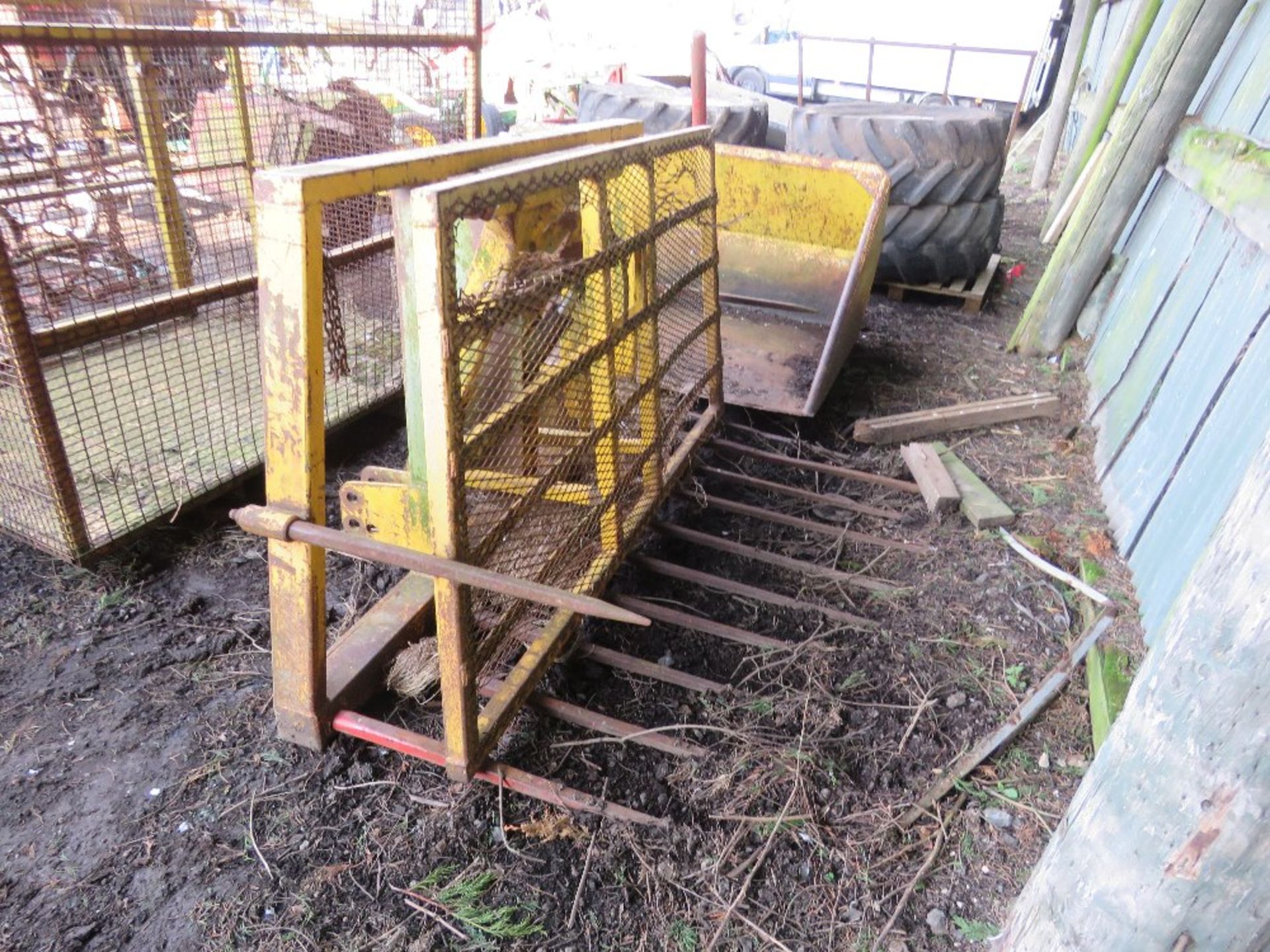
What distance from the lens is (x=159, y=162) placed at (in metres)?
3.87

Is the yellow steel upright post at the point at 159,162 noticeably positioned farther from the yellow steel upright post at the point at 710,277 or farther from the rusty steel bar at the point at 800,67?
the rusty steel bar at the point at 800,67

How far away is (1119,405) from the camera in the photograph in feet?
11.7

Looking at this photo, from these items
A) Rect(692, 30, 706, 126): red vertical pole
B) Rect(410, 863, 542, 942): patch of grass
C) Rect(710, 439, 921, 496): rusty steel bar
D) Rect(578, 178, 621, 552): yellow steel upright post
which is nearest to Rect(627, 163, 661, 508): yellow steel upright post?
Rect(578, 178, 621, 552): yellow steel upright post

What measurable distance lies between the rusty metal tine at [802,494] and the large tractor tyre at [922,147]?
8.28ft

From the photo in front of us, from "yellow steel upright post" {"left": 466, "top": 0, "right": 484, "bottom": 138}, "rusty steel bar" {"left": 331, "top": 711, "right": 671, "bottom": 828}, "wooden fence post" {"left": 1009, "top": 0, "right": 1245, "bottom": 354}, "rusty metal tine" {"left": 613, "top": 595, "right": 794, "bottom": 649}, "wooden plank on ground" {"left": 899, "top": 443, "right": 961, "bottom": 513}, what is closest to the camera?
"rusty steel bar" {"left": 331, "top": 711, "right": 671, "bottom": 828}

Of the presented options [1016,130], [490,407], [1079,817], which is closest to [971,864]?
[1079,817]

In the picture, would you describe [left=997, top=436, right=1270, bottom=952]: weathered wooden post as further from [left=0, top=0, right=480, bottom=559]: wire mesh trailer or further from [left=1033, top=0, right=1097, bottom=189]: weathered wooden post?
[left=1033, top=0, right=1097, bottom=189]: weathered wooden post

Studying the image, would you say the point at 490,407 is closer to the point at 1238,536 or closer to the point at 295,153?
the point at 1238,536

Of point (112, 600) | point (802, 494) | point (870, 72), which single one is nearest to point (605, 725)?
point (802, 494)

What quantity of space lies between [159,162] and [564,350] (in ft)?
9.37

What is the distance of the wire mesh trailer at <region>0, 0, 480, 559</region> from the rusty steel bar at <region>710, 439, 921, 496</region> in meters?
1.73

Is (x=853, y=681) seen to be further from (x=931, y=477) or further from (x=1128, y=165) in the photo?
(x=1128, y=165)

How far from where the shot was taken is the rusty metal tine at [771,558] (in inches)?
118

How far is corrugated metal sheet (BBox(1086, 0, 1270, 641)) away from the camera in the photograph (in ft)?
8.03
